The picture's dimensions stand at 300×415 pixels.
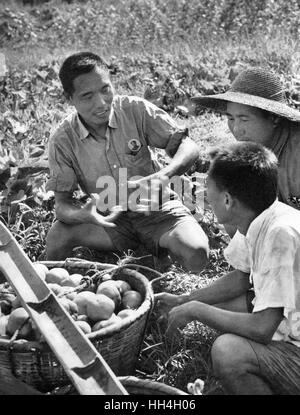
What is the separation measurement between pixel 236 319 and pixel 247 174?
55 cm

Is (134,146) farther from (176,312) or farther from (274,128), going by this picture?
(176,312)

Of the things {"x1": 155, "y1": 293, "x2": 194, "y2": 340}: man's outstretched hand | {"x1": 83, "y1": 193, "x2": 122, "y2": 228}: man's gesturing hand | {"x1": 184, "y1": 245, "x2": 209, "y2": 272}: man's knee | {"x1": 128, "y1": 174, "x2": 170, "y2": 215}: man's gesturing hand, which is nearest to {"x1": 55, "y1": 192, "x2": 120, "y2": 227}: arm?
{"x1": 83, "y1": 193, "x2": 122, "y2": 228}: man's gesturing hand

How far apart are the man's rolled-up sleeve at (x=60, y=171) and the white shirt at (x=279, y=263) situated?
1656 millimetres

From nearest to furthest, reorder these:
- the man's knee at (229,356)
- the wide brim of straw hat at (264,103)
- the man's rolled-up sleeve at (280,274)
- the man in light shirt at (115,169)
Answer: the man's rolled-up sleeve at (280,274)
the man's knee at (229,356)
the wide brim of straw hat at (264,103)
the man in light shirt at (115,169)

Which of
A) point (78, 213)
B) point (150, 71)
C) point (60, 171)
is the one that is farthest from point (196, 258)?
point (150, 71)

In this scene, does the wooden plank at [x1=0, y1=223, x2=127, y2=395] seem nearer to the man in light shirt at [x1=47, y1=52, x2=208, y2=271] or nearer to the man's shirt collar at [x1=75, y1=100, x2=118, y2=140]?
the man in light shirt at [x1=47, y1=52, x2=208, y2=271]

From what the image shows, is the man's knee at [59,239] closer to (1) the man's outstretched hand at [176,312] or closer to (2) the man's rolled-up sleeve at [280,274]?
(1) the man's outstretched hand at [176,312]

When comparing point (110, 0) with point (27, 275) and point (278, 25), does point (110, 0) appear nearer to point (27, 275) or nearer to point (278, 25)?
point (278, 25)

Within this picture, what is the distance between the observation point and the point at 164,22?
1048 cm

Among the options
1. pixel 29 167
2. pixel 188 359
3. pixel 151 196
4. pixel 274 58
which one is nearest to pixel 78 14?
pixel 274 58

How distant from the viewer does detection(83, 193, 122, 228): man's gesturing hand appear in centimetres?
364

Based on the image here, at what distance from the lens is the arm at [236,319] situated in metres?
2.36

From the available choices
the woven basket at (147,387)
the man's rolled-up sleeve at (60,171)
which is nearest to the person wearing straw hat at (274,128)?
the man's rolled-up sleeve at (60,171)

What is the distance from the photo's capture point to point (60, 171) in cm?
389
